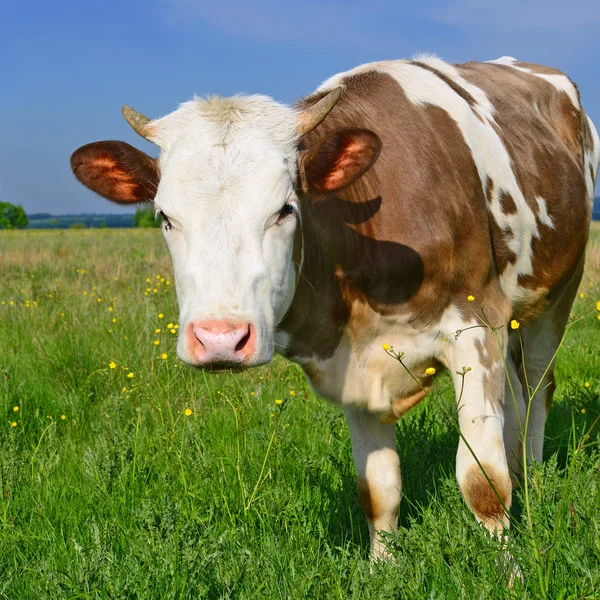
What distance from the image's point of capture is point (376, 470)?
415cm

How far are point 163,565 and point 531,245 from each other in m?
2.66

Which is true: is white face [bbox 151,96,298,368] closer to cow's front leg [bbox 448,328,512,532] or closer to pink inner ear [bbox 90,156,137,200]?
pink inner ear [bbox 90,156,137,200]

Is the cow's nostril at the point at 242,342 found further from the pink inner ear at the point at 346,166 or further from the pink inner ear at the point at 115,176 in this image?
the pink inner ear at the point at 115,176

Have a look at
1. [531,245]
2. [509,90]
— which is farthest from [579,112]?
[531,245]

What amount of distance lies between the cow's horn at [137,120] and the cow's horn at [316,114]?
65cm

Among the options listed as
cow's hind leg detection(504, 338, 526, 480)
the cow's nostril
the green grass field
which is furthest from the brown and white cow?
cow's hind leg detection(504, 338, 526, 480)

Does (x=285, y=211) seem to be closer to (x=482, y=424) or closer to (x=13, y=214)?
(x=482, y=424)

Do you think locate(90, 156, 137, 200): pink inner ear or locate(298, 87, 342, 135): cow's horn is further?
locate(90, 156, 137, 200): pink inner ear

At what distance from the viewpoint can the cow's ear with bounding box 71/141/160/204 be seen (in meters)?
3.41

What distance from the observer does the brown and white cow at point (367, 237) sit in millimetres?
2906

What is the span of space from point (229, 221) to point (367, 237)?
3.05 ft

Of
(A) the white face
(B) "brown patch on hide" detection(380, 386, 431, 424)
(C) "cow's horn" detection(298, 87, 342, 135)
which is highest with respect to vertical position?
(C) "cow's horn" detection(298, 87, 342, 135)

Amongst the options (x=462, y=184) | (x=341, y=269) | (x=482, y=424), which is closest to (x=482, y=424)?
(x=482, y=424)

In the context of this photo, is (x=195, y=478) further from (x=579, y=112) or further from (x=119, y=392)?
(x=579, y=112)
